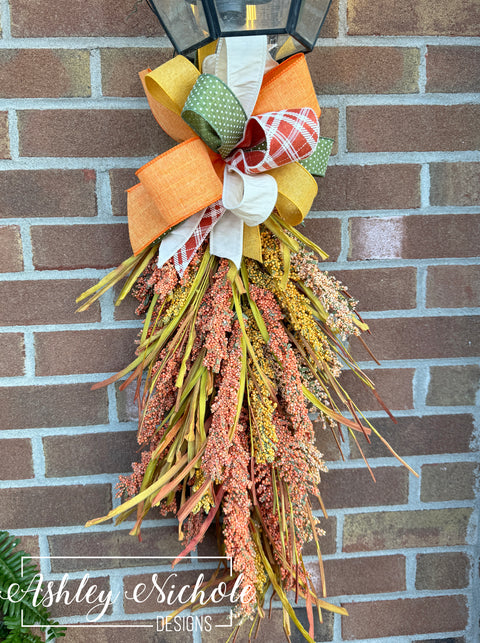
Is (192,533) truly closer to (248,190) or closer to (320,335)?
(320,335)

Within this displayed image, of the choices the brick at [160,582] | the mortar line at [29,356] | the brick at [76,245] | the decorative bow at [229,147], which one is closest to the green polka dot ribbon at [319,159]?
the decorative bow at [229,147]

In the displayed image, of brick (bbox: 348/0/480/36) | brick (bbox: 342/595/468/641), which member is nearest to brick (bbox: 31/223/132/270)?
brick (bbox: 348/0/480/36)

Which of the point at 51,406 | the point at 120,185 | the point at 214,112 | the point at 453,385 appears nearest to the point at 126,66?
the point at 120,185

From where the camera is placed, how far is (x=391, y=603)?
97 centimetres

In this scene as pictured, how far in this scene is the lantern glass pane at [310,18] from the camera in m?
0.56

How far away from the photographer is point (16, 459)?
0.87m

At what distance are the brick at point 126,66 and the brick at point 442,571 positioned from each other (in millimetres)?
1065

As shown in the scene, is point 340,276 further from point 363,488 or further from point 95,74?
point 95,74

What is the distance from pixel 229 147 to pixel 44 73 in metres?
0.38

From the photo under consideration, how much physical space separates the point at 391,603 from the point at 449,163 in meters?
0.89

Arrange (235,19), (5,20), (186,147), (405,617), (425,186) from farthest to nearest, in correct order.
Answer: (405,617), (425,186), (5,20), (186,147), (235,19)

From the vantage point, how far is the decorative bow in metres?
0.62

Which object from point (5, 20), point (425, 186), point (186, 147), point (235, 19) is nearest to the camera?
point (235, 19)

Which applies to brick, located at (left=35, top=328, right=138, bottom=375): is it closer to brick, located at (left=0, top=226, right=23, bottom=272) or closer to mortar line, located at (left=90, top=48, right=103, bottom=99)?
brick, located at (left=0, top=226, right=23, bottom=272)
